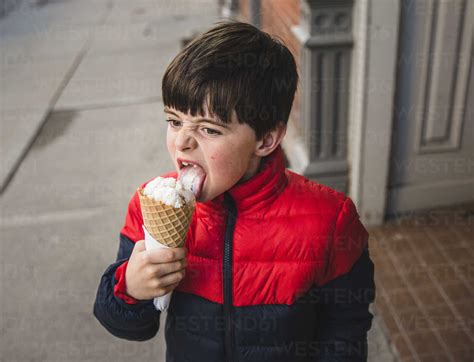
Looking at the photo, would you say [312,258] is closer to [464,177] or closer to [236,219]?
[236,219]

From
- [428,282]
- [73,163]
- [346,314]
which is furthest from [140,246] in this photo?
[73,163]

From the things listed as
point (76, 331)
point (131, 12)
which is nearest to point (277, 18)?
point (76, 331)

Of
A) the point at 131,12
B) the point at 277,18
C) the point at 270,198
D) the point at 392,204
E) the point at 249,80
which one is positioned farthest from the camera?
the point at 131,12

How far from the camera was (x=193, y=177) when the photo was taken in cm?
148

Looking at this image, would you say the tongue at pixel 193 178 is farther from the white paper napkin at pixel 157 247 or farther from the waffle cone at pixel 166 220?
the white paper napkin at pixel 157 247

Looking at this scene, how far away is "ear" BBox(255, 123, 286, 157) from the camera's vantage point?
5.18 feet

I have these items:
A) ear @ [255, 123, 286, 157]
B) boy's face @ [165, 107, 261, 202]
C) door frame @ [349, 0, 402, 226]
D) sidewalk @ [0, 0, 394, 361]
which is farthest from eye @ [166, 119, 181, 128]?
door frame @ [349, 0, 402, 226]

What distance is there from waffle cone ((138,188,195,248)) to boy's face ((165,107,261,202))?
0.23 feet

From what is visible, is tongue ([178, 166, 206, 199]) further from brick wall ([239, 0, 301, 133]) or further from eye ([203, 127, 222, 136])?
brick wall ([239, 0, 301, 133])

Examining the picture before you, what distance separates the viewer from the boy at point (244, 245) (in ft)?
4.79

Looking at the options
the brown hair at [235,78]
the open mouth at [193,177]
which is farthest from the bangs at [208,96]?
the open mouth at [193,177]

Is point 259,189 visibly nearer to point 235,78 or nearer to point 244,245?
point 244,245

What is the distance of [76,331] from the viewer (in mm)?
3387

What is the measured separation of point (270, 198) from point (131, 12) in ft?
38.9
